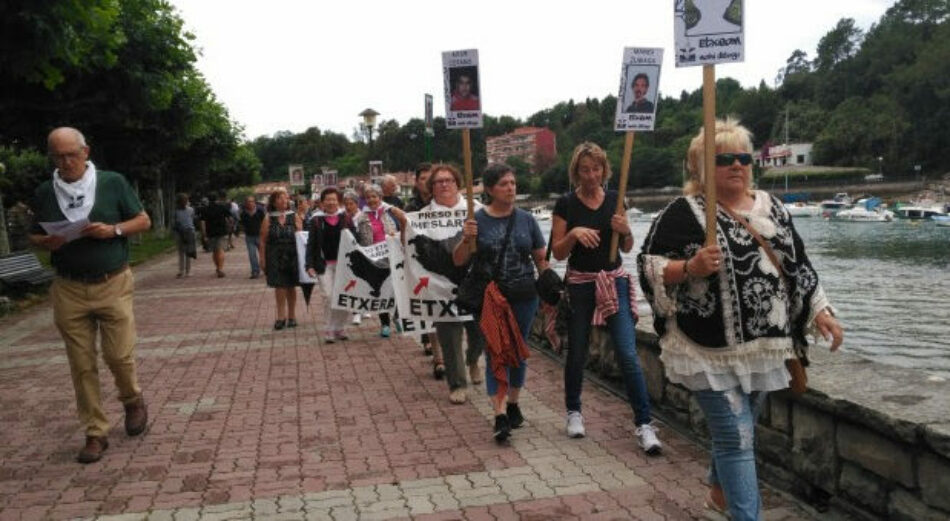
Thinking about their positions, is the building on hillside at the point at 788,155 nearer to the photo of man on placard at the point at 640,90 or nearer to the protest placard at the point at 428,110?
the protest placard at the point at 428,110

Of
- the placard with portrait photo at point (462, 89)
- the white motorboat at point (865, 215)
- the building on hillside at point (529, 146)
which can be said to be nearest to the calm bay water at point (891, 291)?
the placard with portrait photo at point (462, 89)

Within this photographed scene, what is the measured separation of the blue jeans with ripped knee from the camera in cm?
331

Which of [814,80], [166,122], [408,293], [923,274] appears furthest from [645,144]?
[408,293]

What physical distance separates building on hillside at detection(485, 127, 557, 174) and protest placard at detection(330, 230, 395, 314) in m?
154

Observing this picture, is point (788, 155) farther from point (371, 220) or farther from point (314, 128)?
point (371, 220)

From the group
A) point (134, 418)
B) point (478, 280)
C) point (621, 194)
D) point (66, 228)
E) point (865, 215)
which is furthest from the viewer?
point (865, 215)

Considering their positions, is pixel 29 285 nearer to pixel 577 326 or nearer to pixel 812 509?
pixel 577 326

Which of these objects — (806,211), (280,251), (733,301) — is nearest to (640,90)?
(733,301)

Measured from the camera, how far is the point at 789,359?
339cm

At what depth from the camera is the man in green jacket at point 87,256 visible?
505 centimetres

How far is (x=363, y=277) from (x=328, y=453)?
3.80 meters

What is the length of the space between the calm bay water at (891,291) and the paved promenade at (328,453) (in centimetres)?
171

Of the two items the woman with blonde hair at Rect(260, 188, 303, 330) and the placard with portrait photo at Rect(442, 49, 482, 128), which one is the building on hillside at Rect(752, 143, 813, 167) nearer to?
the woman with blonde hair at Rect(260, 188, 303, 330)

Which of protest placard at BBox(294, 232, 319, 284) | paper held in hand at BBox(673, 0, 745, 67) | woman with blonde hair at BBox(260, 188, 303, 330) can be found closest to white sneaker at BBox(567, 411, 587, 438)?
paper held in hand at BBox(673, 0, 745, 67)
